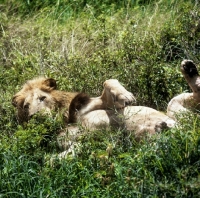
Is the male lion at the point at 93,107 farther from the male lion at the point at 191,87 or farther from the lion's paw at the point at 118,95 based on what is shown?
the male lion at the point at 191,87

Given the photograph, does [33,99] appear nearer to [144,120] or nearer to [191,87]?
[144,120]

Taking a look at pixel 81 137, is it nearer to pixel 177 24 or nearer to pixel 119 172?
pixel 119 172

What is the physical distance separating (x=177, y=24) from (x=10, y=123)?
2.77 metres

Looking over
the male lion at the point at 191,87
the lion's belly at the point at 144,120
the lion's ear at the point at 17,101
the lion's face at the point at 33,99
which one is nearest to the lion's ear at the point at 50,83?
the lion's face at the point at 33,99

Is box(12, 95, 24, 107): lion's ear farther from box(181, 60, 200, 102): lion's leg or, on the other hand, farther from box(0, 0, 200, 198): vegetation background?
box(181, 60, 200, 102): lion's leg

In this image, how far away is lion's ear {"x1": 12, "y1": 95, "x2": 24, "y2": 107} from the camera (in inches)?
311

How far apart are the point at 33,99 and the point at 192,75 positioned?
5.91 ft

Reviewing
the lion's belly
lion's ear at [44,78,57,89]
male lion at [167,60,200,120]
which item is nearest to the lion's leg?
male lion at [167,60,200,120]

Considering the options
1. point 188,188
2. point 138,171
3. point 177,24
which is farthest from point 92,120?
point 177,24

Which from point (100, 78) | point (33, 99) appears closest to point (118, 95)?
point (33, 99)

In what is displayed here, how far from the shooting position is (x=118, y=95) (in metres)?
7.21

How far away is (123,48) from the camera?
8945mm

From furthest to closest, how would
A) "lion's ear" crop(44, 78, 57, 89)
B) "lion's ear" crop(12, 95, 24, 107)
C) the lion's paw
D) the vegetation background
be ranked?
"lion's ear" crop(44, 78, 57, 89), "lion's ear" crop(12, 95, 24, 107), the lion's paw, the vegetation background

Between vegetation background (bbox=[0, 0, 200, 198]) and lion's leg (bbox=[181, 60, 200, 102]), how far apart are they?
46cm
